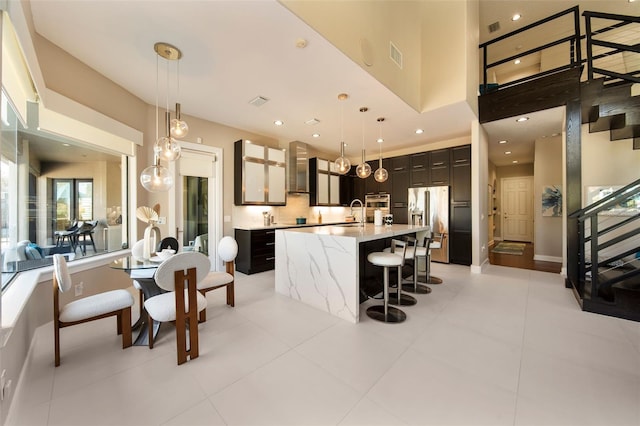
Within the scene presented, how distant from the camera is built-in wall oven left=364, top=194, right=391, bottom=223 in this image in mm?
6719

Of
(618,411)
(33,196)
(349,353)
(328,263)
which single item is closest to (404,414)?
(349,353)

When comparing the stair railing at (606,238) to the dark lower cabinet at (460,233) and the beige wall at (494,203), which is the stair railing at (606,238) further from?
the beige wall at (494,203)

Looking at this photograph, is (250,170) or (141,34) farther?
(250,170)

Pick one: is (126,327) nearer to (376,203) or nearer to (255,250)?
(255,250)

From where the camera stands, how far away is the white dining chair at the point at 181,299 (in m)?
1.97

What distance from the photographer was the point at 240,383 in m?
1.79

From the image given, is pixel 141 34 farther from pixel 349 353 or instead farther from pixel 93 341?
pixel 349 353

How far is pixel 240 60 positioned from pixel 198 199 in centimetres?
274

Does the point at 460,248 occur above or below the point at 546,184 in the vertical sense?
below

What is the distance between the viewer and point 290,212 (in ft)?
21.0

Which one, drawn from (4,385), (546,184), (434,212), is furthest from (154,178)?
(546,184)

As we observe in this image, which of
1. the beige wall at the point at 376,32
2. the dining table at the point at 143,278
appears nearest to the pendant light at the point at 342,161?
the beige wall at the point at 376,32

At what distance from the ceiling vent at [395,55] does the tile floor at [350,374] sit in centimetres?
351

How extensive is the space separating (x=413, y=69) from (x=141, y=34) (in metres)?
3.77
